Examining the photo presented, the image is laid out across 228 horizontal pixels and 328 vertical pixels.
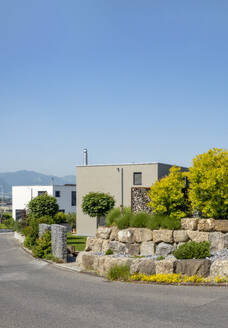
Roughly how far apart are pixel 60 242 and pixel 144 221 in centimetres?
401

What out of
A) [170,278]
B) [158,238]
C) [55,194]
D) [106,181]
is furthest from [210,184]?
[55,194]

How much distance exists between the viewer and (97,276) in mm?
14734

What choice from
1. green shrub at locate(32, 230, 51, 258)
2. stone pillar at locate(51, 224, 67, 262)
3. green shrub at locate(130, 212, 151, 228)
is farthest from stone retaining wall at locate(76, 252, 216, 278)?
green shrub at locate(32, 230, 51, 258)

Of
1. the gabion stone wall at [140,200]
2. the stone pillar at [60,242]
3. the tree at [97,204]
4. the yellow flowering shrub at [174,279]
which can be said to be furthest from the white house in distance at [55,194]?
the yellow flowering shrub at [174,279]

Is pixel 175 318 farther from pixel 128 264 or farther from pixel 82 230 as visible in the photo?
pixel 82 230

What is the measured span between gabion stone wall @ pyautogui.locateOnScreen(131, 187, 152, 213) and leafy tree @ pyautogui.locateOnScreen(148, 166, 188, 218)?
5.50 feet

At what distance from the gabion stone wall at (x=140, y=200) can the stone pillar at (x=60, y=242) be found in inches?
159

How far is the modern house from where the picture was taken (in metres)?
34.8

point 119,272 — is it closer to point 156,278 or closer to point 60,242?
point 156,278

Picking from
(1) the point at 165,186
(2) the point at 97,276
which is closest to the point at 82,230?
(1) the point at 165,186

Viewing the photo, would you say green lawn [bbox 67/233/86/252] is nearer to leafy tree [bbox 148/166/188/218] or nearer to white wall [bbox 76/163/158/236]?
white wall [bbox 76/163/158/236]

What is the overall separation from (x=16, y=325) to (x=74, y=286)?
449 cm

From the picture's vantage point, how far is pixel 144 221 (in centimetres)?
1844

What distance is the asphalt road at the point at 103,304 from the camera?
876 centimetres
